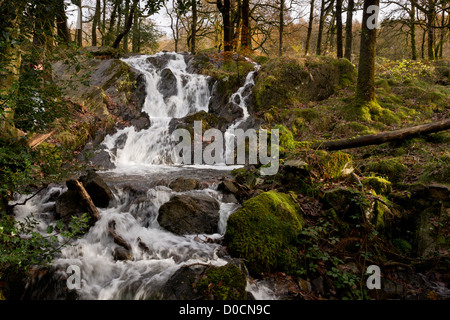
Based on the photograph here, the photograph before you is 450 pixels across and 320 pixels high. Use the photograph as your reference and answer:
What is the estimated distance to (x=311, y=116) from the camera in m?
9.73

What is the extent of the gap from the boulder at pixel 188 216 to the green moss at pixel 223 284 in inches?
65.6

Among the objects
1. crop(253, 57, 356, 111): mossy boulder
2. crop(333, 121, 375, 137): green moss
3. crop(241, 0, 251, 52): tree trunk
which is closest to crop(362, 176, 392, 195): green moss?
crop(333, 121, 375, 137): green moss

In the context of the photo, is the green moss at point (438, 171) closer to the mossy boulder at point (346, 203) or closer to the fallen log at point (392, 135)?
the fallen log at point (392, 135)

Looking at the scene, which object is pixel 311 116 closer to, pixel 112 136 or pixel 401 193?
pixel 401 193

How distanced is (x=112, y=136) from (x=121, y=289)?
748 cm

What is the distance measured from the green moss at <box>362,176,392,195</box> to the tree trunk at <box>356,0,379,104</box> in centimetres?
579

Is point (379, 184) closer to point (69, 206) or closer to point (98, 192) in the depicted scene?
point (98, 192)

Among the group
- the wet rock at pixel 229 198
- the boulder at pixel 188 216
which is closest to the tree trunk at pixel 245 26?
the wet rock at pixel 229 198

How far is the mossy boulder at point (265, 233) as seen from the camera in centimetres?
364

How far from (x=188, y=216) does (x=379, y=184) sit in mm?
3645

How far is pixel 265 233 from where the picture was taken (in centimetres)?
385

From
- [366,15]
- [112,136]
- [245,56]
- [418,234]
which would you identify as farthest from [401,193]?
[245,56]

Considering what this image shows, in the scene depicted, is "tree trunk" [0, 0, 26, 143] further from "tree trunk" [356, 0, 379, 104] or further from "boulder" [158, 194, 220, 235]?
A: "tree trunk" [356, 0, 379, 104]

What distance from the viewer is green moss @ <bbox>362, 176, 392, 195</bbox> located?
444cm
